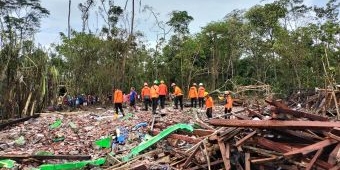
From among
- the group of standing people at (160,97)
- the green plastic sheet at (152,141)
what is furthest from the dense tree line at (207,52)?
the green plastic sheet at (152,141)

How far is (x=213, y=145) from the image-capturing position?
8.84 m

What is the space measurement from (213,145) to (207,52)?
109ft

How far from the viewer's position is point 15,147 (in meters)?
14.4

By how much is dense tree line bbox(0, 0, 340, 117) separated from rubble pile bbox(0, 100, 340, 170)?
14019 mm

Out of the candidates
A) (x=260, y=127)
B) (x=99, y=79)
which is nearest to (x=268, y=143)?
(x=260, y=127)

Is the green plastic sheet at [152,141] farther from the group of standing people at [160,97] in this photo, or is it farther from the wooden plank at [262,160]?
the group of standing people at [160,97]

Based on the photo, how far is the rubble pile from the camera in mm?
7773

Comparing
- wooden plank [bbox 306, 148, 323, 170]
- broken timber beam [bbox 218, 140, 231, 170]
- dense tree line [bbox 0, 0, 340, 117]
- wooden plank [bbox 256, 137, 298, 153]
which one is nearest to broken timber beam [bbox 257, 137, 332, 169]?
wooden plank [bbox 256, 137, 298, 153]

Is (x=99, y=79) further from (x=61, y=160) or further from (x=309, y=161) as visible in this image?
(x=309, y=161)

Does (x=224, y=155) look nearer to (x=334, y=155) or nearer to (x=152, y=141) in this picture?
(x=334, y=155)

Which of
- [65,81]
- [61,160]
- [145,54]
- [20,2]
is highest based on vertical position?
[20,2]

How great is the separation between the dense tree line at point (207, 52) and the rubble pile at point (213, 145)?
46.0ft

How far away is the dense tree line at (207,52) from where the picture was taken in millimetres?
34875

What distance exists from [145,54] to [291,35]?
40.2 feet
